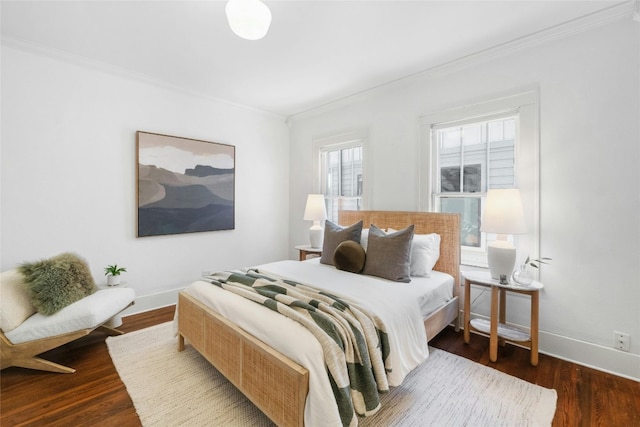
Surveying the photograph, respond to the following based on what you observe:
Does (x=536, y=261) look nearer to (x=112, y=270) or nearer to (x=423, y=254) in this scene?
(x=423, y=254)

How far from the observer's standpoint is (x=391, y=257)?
2438 millimetres

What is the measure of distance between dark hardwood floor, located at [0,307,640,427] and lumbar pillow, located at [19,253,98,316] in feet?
1.53

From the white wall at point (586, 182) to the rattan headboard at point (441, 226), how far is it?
1.48ft

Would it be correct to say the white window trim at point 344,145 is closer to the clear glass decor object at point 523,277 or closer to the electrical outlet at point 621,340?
the clear glass decor object at point 523,277

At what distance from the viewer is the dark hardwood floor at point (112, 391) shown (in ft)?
5.38

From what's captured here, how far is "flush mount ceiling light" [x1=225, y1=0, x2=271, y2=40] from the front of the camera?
Answer: 66.6 inches

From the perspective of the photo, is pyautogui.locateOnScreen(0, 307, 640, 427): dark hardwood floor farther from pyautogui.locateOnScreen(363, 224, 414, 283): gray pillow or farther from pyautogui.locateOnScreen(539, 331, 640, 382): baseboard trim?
pyautogui.locateOnScreen(363, 224, 414, 283): gray pillow

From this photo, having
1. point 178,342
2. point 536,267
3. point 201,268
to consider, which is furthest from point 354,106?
point 178,342

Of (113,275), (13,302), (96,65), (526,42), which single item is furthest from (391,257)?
(96,65)

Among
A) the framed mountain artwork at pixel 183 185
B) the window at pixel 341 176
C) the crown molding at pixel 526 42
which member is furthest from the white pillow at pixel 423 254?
the framed mountain artwork at pixel 183 185

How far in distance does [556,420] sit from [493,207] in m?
1.41

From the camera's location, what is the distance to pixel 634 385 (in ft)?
6.38

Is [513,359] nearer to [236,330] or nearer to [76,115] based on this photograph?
[236,330]

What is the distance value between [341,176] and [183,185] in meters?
2.11
